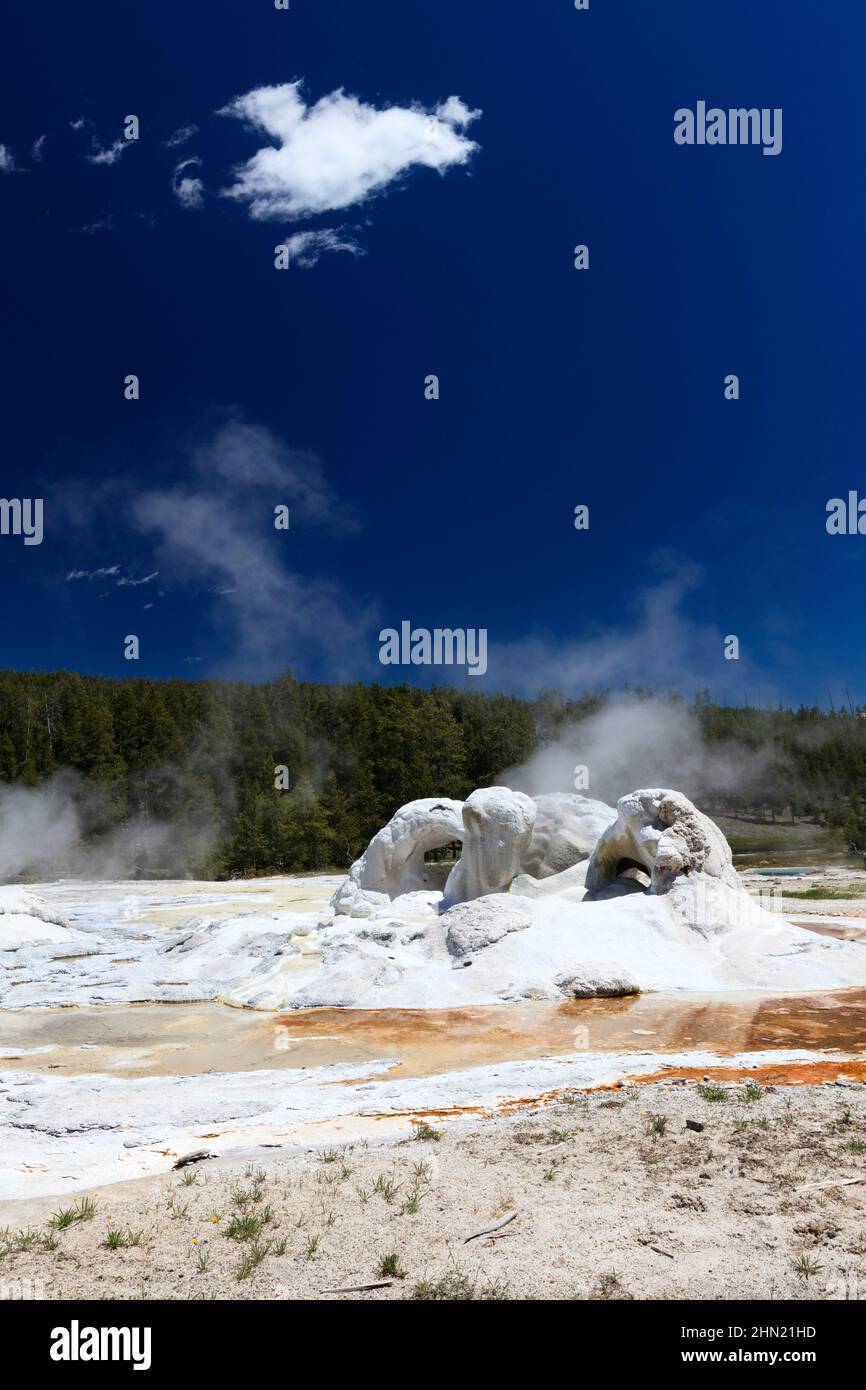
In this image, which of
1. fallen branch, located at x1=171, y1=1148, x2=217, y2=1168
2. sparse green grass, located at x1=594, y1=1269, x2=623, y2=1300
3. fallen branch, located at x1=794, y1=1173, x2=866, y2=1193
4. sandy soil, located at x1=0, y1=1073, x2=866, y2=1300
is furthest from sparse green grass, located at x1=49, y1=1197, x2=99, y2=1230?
fallen branch, located at x1=794, y1=1173, x2=866, y2=1193

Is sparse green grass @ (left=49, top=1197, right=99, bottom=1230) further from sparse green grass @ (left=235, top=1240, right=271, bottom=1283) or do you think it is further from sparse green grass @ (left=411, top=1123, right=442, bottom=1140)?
sparse green grass @ (left=411, top=1123, right=442, bottom=1140)

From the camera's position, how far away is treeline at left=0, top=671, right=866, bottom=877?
3759cm

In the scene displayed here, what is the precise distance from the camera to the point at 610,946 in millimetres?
11211

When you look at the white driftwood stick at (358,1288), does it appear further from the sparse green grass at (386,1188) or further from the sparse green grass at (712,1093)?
the sparse green grass at (712,1093)

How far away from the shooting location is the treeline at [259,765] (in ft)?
123

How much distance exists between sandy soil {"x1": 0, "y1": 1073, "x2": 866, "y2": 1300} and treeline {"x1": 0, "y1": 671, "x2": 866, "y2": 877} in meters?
31.7

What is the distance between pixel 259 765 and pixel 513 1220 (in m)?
39.3

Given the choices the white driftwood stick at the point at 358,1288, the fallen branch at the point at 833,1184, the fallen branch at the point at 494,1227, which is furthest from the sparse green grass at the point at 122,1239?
the fallen branch at the point at 833,1184

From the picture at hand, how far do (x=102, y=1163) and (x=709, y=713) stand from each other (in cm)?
5683

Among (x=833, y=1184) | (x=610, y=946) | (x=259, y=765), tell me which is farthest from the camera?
(x=259, y=765)

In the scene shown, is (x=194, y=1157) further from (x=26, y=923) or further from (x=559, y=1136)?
(x=26, y=923)

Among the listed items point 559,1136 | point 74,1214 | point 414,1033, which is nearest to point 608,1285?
point 559,1136
